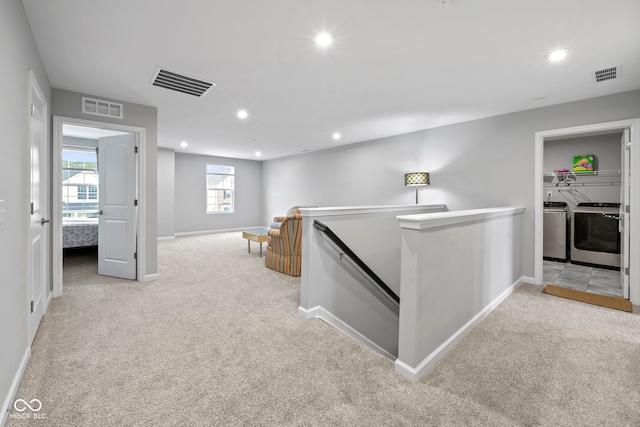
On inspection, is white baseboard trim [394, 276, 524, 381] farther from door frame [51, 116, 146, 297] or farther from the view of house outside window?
the view of house outside window

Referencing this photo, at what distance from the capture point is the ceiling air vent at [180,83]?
9.68 ft

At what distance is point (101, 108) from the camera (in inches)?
138

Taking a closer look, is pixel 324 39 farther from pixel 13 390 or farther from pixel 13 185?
pixel 13 390

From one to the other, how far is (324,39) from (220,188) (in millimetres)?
7279

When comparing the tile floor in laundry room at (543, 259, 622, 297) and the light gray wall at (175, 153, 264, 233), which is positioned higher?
the light gray wall at (175, 153, 264, 233)

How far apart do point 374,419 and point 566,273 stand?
4.63 meters

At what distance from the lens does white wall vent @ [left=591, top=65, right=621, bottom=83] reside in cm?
273

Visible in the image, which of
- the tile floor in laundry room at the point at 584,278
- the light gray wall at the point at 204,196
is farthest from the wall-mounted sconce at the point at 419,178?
the light gray wall at the point at 204,196

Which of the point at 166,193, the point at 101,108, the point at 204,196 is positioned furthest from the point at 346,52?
the point at 204,196

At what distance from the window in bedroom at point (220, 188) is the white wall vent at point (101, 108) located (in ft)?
16.3

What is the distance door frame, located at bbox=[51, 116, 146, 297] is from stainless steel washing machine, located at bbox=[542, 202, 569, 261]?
256 inches

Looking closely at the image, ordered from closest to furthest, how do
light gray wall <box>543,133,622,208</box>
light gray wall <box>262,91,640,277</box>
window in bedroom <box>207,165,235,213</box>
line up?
light gray wall <box>262,91,640,277</box>, light gray wall <box>543,133,622,208</box>, window in bedroom <box>207,165,235,213</box>

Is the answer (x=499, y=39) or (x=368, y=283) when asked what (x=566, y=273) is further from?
(x=499, y=39)

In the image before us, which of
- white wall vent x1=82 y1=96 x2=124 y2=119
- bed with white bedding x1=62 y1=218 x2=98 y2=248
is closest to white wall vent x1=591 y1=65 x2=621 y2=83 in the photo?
white wall vent x1=82 y1=96 x2=124 y2=119
